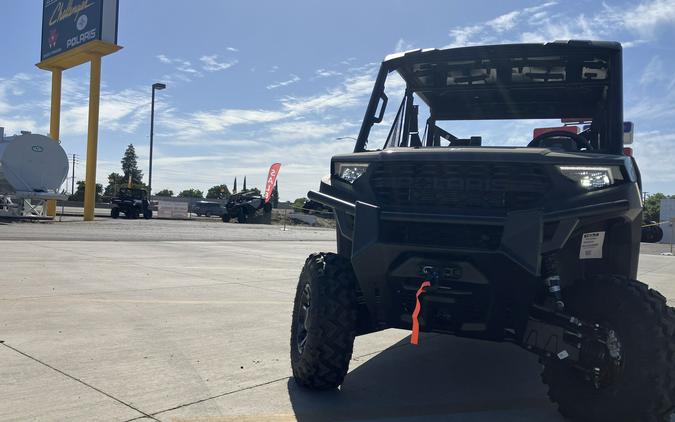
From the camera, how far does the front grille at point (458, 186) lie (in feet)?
10.4

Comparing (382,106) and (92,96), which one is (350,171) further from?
(92,96)

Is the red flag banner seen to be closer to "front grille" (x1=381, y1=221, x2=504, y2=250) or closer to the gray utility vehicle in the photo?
the gray utility vehicle

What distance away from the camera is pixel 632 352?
2.83 meters

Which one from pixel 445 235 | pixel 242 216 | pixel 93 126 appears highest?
pixel 93 126

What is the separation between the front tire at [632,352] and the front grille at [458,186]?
2.01ft

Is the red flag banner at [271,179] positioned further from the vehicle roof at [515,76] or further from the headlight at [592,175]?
the headlight at [592,175]

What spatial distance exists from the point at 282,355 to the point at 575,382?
231 cm

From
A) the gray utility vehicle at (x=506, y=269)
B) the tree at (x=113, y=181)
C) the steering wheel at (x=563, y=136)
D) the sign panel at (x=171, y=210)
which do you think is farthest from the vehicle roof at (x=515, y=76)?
the tree at (x=113, y=181)

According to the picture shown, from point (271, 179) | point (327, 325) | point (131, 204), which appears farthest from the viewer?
point (271, 179)

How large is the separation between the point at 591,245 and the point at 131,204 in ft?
111

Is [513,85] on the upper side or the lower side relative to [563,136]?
upper

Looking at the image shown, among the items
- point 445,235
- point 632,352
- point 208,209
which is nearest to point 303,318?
point 445,235

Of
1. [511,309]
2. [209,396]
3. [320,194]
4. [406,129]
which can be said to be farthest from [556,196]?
[209,396]

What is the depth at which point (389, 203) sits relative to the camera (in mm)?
3387
